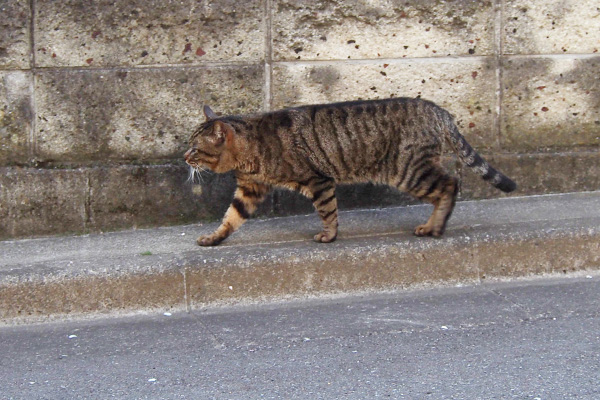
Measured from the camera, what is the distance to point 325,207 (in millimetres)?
5148

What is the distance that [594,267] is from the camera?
5.12 meters

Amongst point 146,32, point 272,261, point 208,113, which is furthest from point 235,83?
point 272,261

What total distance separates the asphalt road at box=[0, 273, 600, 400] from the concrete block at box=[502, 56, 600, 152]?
1.56 metres

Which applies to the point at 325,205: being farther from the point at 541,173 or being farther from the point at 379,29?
the point at 541,173

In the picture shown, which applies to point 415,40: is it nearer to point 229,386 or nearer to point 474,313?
point 474,313

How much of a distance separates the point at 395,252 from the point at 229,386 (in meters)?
1.77

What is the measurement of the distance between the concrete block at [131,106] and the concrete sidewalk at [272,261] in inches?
25.9

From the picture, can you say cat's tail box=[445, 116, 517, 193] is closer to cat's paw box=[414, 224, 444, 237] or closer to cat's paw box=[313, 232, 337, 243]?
cat's paw box=[414, 224, 444, 237]

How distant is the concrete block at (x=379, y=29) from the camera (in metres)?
5.75

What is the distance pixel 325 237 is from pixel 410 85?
5.08 ft

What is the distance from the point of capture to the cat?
516cm

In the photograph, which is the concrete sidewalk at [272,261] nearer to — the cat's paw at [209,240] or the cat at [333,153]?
the cat's paw at [209,240]

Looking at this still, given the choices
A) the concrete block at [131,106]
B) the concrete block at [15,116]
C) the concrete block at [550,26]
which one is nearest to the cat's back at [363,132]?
the concrete block at [131,106]

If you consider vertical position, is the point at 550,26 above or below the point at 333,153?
above
